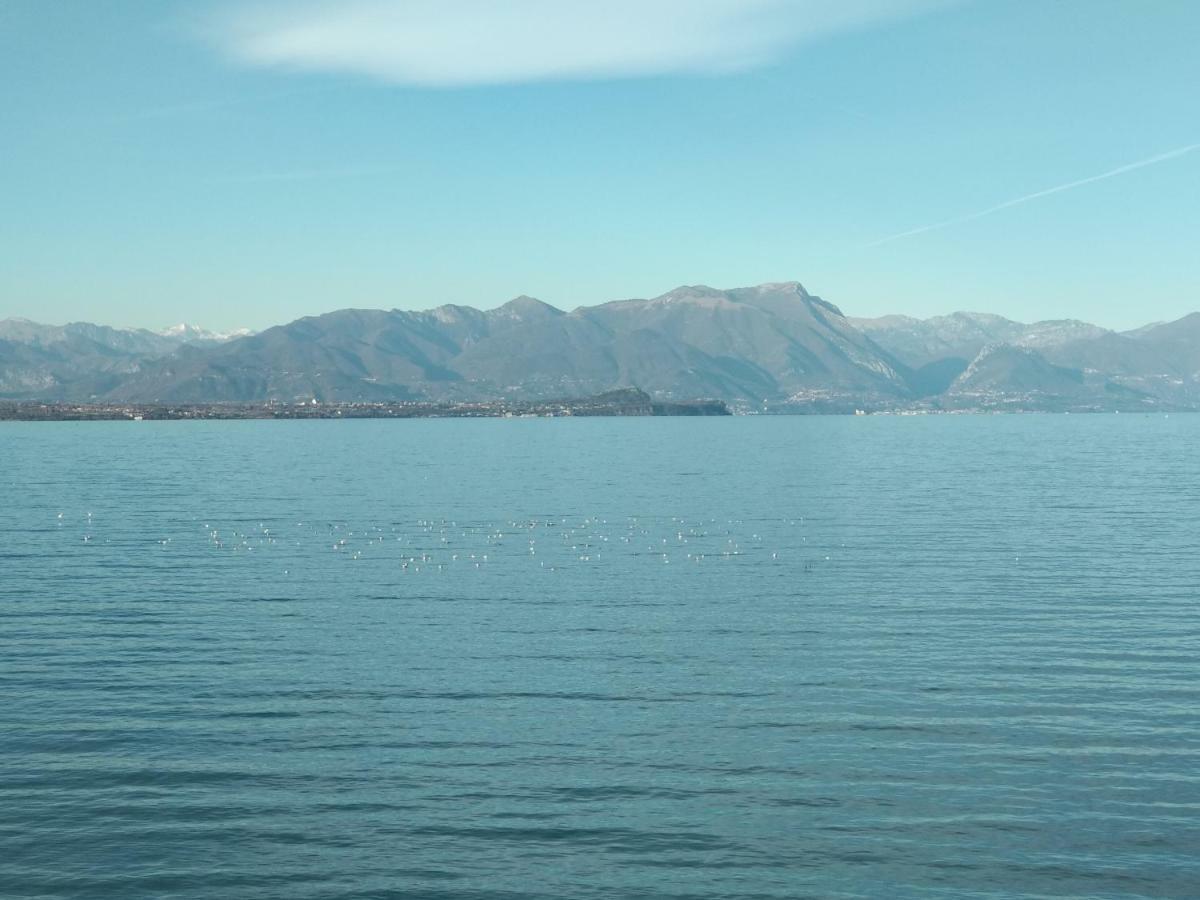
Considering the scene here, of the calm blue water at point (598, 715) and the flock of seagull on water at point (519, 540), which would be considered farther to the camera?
the flock of seagull on water at point (519, 540)

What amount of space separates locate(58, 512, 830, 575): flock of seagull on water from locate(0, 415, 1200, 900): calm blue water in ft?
1.86

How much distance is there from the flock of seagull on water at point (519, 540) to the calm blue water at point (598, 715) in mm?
567

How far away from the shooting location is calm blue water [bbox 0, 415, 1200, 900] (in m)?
24.1

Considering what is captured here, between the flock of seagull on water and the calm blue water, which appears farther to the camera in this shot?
the flock of seagull on water

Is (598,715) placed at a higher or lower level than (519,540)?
Result: lower

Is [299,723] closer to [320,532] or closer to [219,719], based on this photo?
[219,719]

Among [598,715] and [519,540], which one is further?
[519,540]

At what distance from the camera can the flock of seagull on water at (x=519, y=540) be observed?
216 ft

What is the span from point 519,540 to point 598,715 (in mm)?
39630

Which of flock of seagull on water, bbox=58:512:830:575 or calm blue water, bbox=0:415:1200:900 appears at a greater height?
flock of seagull on water, bbox=58:512:830:575

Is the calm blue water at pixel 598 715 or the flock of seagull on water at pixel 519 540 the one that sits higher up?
the flock of seagull on water at pixel 519 540

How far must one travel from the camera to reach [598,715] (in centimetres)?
3372

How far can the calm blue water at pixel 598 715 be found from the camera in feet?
79.2

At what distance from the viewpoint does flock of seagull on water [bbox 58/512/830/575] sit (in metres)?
65.7
